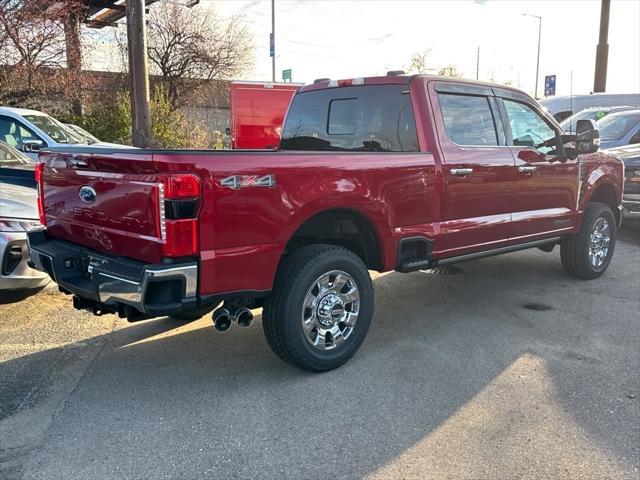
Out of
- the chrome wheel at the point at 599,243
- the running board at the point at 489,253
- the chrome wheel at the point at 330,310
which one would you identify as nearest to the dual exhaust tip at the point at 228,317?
the chrome wheel at the point at 330,310

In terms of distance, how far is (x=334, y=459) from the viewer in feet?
9.42

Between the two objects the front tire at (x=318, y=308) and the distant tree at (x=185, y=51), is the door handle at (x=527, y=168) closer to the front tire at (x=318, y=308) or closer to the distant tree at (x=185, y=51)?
the front tire at (x=318, y=308)

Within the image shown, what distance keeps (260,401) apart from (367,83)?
276cm

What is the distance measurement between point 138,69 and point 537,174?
7.64 m

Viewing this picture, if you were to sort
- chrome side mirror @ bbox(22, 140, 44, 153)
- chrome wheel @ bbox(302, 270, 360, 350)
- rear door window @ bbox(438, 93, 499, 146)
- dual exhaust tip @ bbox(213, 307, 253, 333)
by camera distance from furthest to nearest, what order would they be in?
chrome side mirror @ bbox(22, 140, 44, 153) < rear door window @ bbox(438, 93, 499, 146) < chrome wheel @ bbox(302, 270, 360, 350) < dual exhaust tip @ bbox(213, 307, 253, 333)

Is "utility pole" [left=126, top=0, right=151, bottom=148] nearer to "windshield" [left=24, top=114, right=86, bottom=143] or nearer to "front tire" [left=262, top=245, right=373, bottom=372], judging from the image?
"windshield" [left=24, top=114, right=86, bottom=143]

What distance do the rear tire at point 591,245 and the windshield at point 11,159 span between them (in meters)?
6.62

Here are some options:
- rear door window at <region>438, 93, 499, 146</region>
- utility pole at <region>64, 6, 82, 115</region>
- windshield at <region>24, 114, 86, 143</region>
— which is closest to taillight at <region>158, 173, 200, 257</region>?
rear door window at <region>438, 93, 499, 146</region>

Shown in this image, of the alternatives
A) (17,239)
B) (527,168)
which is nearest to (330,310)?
(527,168)

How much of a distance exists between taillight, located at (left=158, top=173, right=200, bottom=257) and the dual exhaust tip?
1.71 feet

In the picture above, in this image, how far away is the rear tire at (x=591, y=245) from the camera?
6.13 m

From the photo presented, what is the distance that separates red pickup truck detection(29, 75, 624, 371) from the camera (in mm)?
3055

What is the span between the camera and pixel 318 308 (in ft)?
12.4

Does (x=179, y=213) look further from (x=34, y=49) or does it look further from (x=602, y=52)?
(x=602, y=52)
